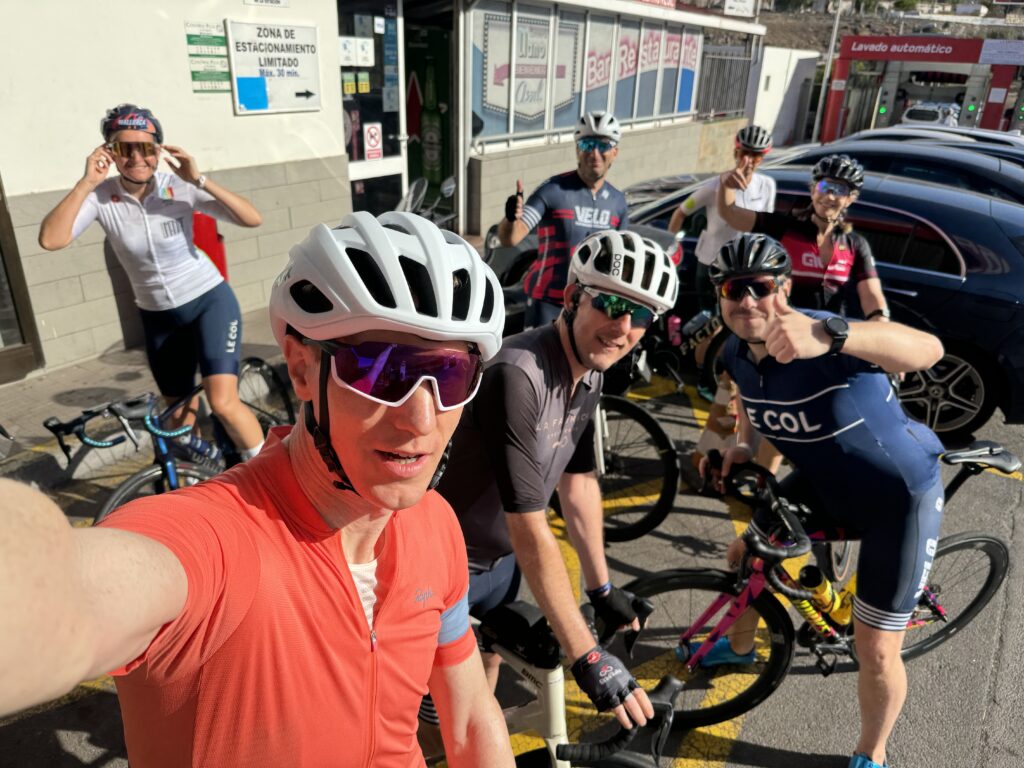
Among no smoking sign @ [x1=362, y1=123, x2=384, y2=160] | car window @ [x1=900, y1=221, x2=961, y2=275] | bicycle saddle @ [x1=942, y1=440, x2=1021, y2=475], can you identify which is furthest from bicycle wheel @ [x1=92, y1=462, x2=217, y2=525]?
no smoking sign @ [x1=362, y1=123, x2=384, y2=160]

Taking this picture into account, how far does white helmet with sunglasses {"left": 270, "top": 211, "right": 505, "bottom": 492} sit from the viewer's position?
1.28 m

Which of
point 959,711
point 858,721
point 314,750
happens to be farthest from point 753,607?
point 314,750

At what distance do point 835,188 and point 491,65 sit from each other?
7.39 metres

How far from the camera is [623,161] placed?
579 inches

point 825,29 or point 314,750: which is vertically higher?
point 825,29

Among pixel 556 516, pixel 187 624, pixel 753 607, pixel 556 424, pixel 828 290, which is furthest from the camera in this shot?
pixel 828 290

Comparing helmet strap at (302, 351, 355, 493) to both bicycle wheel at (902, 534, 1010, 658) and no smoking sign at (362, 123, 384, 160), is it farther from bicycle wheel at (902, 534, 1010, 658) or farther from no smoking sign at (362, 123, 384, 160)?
no smoking sign at (362, 123, 384, 160)

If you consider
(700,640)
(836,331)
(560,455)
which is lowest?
(700,640)

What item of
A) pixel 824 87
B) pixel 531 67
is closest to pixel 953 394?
pixel 531 67

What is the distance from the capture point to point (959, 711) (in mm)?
3275

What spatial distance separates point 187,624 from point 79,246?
19.8 ft

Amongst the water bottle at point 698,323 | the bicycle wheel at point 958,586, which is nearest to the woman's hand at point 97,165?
the water bottle at point 698,323

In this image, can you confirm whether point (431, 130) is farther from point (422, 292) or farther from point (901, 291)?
point (422, 292)

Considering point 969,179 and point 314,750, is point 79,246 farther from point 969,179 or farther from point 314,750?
point 969,179
